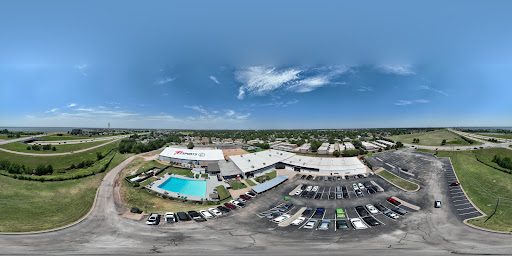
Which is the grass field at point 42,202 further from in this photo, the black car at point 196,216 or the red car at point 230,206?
the red car at point 230,206

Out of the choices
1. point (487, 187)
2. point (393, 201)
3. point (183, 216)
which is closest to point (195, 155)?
point (183, 216)

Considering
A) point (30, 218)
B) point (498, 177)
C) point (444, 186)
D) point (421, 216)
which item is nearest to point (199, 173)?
point (30, 218)

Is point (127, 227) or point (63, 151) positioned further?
point (63, 151)

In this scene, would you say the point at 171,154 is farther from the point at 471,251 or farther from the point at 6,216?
the point at 471,251

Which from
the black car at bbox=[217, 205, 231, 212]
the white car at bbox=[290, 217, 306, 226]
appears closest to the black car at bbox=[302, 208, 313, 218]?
the white car at bbox=[290, 217, 306, 226]

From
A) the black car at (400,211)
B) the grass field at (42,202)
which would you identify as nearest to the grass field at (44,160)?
the grass field at (42,202)

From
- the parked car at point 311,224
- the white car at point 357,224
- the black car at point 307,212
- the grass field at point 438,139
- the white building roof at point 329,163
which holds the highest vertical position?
the grass field at point 438,139

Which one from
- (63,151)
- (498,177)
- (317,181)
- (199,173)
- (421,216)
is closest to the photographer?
(421,216)
